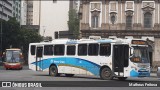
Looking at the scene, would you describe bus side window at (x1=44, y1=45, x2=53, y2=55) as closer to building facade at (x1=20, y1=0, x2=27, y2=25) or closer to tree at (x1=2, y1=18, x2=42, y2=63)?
tree at (x1=2, y1=18, x2=42, y2=63)

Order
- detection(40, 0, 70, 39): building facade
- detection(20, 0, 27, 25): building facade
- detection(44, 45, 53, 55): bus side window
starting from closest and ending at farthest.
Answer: detection(44, 45, 53, 55): bus side window, detection(40, 0, 70, 39): building facade, detection(20, 0, 27, 25): building facade

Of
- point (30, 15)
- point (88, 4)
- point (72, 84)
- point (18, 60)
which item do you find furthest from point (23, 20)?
point (72, 84)

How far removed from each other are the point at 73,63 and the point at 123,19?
39824mm

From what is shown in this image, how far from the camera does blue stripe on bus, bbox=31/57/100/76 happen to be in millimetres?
29056

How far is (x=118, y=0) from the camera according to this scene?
227ft

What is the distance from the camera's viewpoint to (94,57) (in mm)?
29031

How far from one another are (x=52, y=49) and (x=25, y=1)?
158 meters

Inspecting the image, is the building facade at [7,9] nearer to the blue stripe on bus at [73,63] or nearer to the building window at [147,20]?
the building window at [147,20]

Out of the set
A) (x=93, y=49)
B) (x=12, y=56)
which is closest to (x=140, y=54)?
(x=93, y=49)

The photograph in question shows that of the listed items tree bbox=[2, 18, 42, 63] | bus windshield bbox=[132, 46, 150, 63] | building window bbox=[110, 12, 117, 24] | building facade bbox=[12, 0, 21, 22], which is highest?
building facade bbox=[12, 0, 21, 22]

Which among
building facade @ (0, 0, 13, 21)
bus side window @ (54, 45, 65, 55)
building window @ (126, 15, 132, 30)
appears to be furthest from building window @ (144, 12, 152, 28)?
building facade @ (0, 0, 13, 21)

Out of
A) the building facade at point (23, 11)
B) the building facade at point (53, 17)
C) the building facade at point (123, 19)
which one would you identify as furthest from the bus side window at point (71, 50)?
the building facade at point (23, 11)

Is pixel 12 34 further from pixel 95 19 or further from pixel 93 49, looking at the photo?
pixel 93 49

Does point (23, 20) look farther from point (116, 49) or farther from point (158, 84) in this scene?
point (158, 84)
